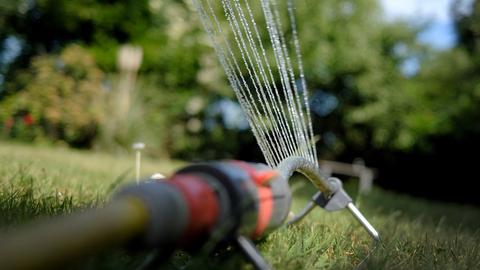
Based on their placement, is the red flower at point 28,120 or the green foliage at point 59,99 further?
the green foliage at point 59,99

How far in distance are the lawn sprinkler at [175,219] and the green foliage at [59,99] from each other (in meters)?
8.07

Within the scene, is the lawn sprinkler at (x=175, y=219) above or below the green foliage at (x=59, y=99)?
above


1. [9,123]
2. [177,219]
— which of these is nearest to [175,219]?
[177,219]

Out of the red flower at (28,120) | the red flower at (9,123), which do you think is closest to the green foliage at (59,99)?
the red flower at (28,120)

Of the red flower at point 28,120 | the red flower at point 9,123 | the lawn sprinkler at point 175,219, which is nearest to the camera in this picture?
the lawn sprinkler at point 175,219

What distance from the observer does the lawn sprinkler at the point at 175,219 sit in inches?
29.4

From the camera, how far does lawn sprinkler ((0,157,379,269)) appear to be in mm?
747

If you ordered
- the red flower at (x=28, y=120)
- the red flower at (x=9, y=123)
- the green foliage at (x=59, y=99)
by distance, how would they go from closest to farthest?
1. the red flower at (x=9, y=123)
2. the red flower at (x=28, y=120)
3. the green foliage at (x=59, y=99)

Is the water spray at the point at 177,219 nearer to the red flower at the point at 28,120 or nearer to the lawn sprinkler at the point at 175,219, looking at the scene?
the lawn sprinkler at the point at 175,219

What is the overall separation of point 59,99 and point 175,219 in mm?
8879

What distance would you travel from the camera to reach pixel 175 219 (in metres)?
0.98

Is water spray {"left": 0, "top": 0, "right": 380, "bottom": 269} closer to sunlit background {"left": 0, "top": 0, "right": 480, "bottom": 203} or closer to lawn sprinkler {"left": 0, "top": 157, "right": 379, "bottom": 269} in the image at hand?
lawn sprinkler {"left": 0, "top": 157, "right": 379, "bottom": 269}

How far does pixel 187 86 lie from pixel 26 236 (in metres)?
11.0

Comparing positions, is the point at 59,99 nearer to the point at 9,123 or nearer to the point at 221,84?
the point at 9,123
